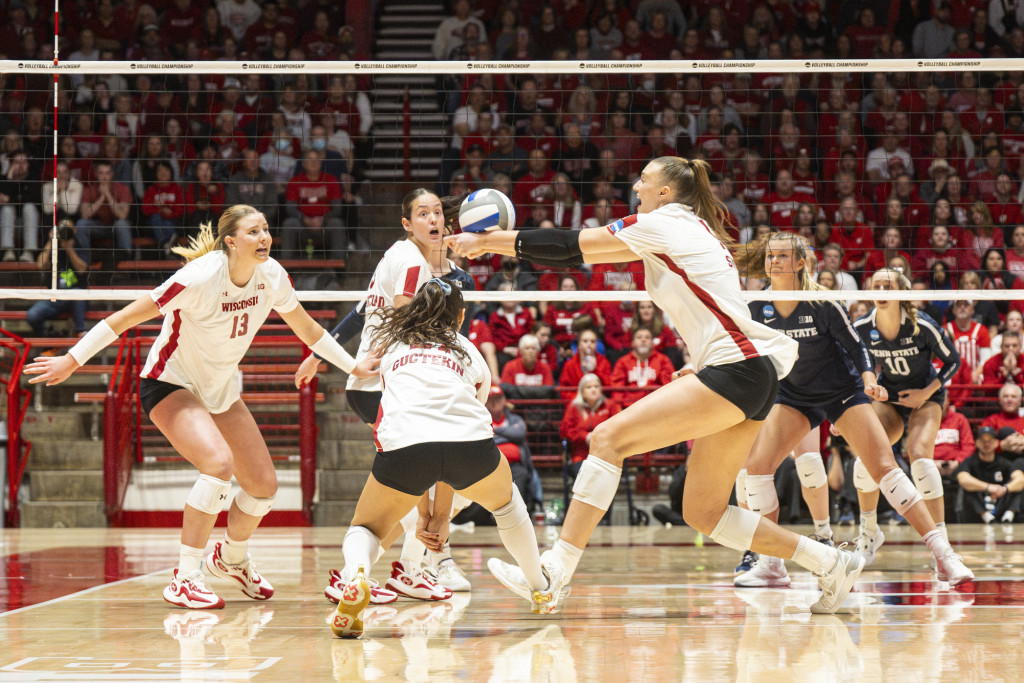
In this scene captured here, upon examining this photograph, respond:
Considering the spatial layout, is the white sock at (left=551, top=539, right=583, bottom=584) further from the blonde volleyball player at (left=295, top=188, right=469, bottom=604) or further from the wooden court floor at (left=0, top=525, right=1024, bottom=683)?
the blonde volleyball player at (left=295, top=188, right=469, bottom=604)

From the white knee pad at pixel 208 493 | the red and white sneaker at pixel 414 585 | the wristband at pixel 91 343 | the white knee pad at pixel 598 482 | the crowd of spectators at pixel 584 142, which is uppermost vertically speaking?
the crowd of spectators at pixel 584 142

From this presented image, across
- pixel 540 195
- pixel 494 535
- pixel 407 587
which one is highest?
pixel 540 195

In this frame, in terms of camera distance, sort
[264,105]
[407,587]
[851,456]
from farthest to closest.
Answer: [264,105]
[851,456]
[407,587]

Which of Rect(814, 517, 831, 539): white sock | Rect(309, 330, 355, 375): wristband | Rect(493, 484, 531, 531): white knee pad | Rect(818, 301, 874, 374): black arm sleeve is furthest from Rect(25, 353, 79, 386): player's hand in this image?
Rect(814, 517, 831, 539): white sock

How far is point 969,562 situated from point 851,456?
120 inches

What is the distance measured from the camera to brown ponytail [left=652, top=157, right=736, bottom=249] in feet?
15.0

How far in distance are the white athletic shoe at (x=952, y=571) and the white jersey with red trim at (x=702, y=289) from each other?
1998mm

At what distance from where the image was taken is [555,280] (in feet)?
34.8

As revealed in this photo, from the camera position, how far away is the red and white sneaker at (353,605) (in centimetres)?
385

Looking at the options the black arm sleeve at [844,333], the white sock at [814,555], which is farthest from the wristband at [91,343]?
the black arm sleeve at [844,333]

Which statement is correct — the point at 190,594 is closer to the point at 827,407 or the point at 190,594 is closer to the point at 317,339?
the point at 317,339

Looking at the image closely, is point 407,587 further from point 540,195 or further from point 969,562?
point 540,195

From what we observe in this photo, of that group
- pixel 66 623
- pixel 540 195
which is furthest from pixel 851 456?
pixel 66 623

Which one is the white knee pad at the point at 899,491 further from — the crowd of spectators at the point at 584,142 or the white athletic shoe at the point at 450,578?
the crowd of spectators at the point at 584,142
